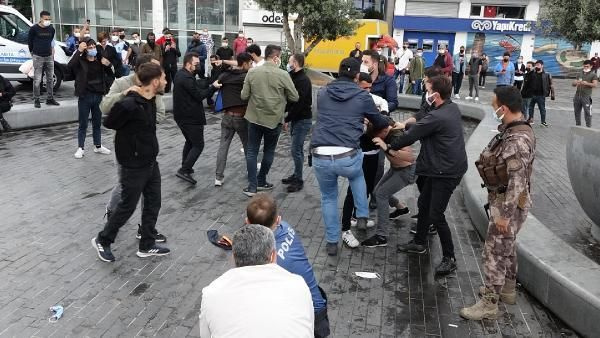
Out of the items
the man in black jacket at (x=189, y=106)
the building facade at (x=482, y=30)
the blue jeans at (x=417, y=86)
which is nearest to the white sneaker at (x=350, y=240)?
the man in black jacket at (x=189, y=106)

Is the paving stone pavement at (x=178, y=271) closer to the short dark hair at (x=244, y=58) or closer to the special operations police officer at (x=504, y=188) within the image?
the special operations police officer at (x=504, y=188)

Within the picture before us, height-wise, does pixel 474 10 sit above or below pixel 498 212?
above

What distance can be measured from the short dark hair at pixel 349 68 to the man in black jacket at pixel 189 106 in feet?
8.30

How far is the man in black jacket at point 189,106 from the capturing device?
6.84 m

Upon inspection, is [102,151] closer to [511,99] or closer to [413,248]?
[413,248]

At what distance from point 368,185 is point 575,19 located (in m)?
3.53

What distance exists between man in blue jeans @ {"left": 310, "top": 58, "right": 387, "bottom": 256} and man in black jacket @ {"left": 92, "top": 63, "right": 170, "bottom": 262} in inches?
59.3

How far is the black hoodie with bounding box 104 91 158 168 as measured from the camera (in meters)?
4.51

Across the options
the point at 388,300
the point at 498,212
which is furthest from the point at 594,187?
the point at 388,300

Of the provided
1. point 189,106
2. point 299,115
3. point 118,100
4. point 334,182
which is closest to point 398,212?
point 334,182

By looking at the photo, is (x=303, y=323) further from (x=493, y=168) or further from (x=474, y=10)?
(x=474, y=10)

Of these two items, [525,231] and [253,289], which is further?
[525,231]

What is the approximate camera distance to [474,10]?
1188 inches

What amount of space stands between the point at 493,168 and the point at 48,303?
140 inches
